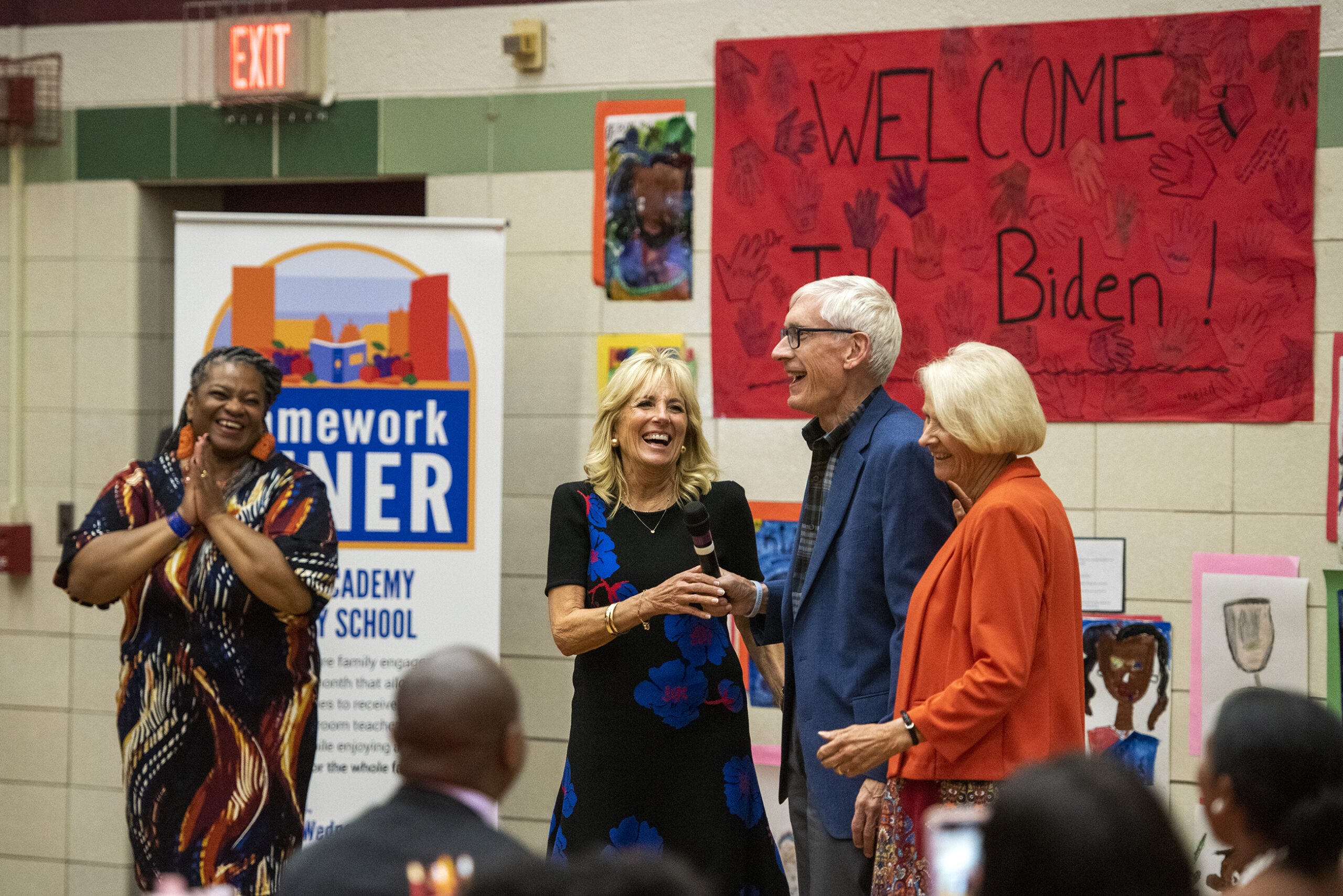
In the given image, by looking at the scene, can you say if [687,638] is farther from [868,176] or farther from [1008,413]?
[868,176]

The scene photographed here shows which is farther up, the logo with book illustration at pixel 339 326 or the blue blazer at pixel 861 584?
the logo with book illustration at pixel 339 326

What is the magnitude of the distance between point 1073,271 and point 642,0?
1.61 meters

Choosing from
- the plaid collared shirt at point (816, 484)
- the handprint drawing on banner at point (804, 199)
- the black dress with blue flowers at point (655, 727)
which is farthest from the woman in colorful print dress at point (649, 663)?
the handprint drawing on banner at point (804, 199)

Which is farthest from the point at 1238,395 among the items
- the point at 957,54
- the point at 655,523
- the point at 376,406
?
the point at 376,406

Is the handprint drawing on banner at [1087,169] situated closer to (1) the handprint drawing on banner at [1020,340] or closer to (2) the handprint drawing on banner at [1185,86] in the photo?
(2) the handprint drawing on banner at [1185,86]

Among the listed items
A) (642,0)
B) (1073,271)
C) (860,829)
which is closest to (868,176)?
(1073,271)

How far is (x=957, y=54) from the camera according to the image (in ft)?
12.3

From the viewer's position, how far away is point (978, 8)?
3.73m

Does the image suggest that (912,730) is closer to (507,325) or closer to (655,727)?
(655,727)

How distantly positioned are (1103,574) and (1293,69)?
61.1 inches

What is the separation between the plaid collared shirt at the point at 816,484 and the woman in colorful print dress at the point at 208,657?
1053 mm

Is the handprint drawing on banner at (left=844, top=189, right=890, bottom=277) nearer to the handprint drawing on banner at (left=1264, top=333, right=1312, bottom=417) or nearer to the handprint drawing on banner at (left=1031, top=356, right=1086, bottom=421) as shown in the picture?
the handprint drawing on banner at (left=1031, top=356, right=1086, bottom=421)

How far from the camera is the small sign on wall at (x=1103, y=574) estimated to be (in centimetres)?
366

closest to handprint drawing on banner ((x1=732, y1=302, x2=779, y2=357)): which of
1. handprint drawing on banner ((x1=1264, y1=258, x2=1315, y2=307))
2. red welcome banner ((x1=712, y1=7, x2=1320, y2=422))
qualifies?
red welcome banner ((x1=712, y1=7, x2=1320, y2=422))
